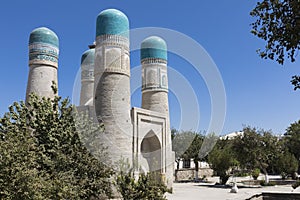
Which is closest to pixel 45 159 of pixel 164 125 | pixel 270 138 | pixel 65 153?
pixel 65 153

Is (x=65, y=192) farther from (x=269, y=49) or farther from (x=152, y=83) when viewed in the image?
(x=152, y=83)

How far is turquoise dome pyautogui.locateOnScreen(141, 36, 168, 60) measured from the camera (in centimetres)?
1942

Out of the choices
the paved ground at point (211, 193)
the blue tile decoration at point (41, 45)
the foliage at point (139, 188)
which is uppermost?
the blue tile decoration at point (41, 45)

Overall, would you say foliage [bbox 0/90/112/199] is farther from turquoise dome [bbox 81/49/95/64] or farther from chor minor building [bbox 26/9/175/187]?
turquoise dome [bbox 81/49/95/64]

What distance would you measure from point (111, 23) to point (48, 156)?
337 inches

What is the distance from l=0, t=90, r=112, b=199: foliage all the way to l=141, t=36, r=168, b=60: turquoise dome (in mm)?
9805

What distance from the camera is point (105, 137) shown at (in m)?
14.5

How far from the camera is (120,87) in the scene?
1526cm

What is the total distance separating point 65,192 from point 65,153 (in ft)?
5.65

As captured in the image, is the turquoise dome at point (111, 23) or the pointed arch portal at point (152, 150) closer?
the turquoise dome at point (111, 23)

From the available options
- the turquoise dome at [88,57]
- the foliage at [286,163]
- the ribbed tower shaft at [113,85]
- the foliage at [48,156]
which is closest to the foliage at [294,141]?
the foliage at [286,163]

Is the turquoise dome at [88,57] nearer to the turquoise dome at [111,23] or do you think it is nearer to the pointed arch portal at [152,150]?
the turquoise dome at [111,23]

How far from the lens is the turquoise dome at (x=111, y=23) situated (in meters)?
15.5

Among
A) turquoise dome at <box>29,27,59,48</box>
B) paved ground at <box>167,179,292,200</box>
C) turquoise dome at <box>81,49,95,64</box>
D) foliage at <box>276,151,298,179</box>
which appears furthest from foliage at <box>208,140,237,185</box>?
turquoise dome at <box>29,27,59,48</box>
